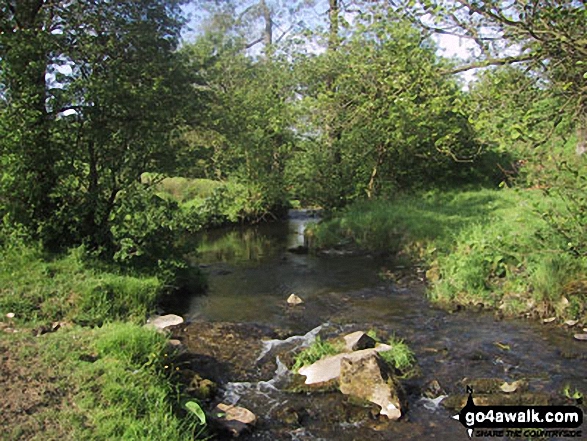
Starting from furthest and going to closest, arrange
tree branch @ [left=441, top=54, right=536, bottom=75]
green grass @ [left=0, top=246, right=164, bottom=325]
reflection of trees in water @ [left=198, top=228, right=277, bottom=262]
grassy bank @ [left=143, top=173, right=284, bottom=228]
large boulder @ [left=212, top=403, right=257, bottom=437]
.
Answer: grassy bank @ [left=143, top=173, right=284, bottom=228] < reflection of trees in water @ [left=198, top=228, right=277, bottom=262] < green grass @ [left=0, top=246, right=164, bottom=325] < tree branch @ [left=441, top=54, right=536, bottom=75] < large boulder @ [left=212, top=403, right=257, bottom=437]

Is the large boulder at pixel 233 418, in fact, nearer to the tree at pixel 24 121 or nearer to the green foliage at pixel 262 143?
the tree at pixel 24 121

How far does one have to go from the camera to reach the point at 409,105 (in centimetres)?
714

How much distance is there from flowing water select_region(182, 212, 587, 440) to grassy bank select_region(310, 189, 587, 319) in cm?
58

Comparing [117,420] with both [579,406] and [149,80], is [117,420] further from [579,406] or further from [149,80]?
[149,80]

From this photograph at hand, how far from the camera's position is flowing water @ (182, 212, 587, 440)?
5.95 meters

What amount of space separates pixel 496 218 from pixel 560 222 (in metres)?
6.87

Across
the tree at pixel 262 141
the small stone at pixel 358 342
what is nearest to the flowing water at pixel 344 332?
the small stone at pixel 358 342

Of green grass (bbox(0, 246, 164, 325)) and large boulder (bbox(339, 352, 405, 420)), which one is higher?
green grass (bbox(0, 246, 164, 325))

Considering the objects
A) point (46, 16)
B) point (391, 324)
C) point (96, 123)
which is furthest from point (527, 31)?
point (46, 16)

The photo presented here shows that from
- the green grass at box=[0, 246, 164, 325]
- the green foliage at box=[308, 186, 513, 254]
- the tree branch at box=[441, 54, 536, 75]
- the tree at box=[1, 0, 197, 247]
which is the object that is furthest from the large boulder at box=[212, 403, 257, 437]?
the green foliage at box=[308, 186, 513, 254]

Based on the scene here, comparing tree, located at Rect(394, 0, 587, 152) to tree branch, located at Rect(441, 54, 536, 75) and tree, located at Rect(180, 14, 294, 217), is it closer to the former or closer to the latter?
tree branch, located at Rect(441, 54, 536, 75)

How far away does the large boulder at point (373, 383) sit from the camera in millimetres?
6102

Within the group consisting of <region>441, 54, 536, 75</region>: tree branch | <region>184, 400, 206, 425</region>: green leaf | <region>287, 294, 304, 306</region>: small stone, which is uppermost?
<region>441, 54, 536, 75</region>: tree branch

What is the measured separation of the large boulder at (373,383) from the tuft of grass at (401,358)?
489 mm
